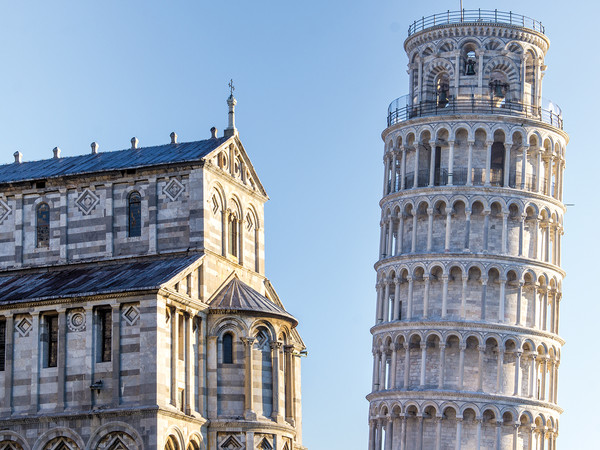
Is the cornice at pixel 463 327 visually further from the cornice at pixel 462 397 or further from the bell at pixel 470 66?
the bell at pixel 470 66

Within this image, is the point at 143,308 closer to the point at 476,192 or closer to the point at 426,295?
the point at 426,295

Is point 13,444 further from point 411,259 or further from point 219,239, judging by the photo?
point 411,259

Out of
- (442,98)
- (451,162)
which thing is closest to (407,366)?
(451,162)

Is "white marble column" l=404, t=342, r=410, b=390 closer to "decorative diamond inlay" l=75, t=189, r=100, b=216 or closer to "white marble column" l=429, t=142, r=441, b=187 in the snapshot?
"white marble column" l=429, t=142, r=441, b=187

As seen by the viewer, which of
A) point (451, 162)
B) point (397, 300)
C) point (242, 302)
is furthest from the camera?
point (397, 300)

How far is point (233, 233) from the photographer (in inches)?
3455

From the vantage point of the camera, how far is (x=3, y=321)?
3162 inches

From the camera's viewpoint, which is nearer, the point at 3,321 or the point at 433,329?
the point at 3,321

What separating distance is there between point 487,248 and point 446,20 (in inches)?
778

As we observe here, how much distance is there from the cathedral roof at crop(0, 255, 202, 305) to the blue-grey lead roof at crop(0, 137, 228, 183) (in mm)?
5148

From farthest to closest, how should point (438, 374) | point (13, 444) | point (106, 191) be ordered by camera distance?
point (438, 374) < point (106, 191) < point (13, 444)

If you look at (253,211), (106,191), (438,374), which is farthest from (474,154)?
(106,191)

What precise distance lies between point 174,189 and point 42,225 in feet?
25.7

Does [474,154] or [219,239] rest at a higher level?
[474,154]
